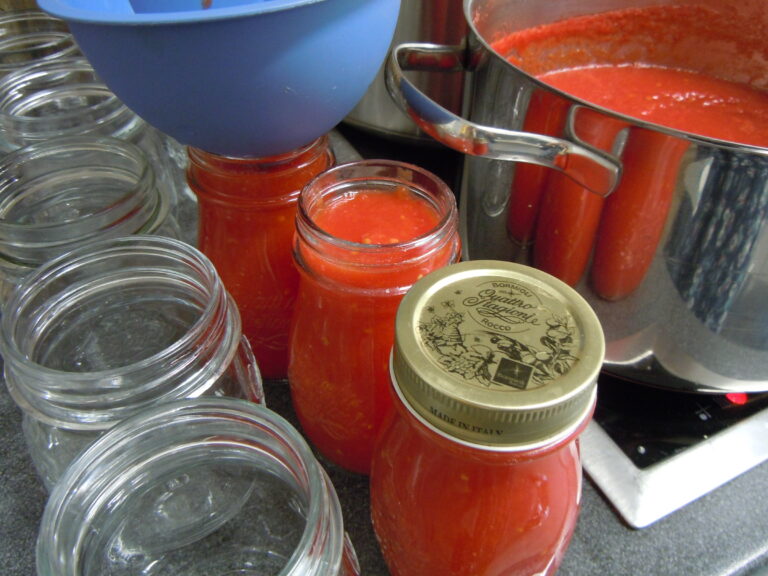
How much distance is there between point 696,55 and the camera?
861 millimetres

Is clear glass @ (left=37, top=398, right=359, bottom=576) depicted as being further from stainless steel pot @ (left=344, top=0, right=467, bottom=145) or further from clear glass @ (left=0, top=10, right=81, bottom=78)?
clear glass @ (left=0, top=10, right=81, bottom=78)

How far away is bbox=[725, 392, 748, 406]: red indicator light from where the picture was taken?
583 mm

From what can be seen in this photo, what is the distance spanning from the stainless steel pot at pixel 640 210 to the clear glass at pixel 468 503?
157 millimetres

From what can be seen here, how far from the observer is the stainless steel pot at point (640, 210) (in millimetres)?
422

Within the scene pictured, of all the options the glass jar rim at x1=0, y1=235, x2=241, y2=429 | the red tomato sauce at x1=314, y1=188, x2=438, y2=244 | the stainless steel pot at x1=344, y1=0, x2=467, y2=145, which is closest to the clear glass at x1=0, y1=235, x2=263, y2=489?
the glass jar rim at x1=0, y1=235, x2=241, y2=429

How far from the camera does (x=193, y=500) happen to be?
1.53 feet

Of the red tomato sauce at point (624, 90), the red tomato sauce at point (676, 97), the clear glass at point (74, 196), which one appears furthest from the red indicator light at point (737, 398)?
the clear glass at point (74, 196)

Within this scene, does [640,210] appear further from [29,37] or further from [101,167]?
[29,37]

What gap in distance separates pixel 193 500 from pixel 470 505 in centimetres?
21

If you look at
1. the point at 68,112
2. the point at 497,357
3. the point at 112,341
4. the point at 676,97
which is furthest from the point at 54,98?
the point at 676,97

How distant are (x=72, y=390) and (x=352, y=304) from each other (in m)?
0.19

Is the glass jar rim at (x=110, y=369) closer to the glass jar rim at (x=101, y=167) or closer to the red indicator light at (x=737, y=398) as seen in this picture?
the glass jar rim at (x=101, y=167)

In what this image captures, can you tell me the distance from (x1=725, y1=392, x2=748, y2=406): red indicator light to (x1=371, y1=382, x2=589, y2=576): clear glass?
26cm

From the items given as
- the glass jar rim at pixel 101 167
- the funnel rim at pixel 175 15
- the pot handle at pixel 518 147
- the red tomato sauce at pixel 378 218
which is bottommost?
the glass jar rim at pixel 101 167
